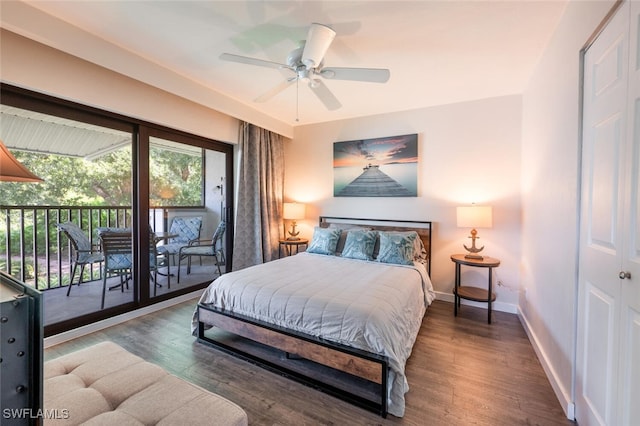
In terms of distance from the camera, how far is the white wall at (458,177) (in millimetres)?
3222

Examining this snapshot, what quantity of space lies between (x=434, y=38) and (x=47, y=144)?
363 centimetres

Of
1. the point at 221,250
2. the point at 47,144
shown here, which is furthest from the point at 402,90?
the point at 47,144

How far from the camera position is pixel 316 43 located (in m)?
1.88

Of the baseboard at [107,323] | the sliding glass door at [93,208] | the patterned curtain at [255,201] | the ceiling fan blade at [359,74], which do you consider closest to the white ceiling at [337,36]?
the ceiling fan blade at [359,74]

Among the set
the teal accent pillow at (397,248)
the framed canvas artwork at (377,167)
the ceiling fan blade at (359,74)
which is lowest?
the teal accent pillow at (397,248)

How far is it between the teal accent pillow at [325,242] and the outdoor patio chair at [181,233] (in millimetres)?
1762

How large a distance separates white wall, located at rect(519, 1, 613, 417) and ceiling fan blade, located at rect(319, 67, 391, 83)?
1.17 meters

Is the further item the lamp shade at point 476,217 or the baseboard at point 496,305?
the baseboard at point 496,305

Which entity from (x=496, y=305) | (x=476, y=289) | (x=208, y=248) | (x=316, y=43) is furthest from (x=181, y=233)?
(x=496, y=305)

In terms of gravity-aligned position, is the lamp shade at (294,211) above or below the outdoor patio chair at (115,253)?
above

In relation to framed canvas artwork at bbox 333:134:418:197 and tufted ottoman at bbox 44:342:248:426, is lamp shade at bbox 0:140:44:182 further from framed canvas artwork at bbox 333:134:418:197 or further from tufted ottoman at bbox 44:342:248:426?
framed canvas artwork at bbox 333:134:418:197

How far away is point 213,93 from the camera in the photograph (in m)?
3.23

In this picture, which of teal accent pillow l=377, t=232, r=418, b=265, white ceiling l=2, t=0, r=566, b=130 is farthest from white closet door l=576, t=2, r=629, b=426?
teal accent pillow l=377, t=232, r=418, b=265

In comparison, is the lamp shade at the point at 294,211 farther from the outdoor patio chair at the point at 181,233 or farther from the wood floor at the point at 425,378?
the wood floor at the point at 425,378
